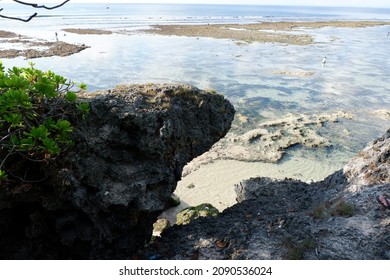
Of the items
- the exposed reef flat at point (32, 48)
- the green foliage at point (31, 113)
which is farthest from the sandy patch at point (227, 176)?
the exposed reef flat at point (32, 48)

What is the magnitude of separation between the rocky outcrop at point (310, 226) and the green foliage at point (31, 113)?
419cm

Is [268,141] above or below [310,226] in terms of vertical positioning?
below

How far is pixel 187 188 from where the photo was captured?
629 inches

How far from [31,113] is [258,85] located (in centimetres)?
2914

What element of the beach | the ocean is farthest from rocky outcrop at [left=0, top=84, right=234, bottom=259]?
the ocean

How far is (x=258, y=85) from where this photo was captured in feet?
106

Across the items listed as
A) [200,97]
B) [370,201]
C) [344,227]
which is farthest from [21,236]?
[370,201]

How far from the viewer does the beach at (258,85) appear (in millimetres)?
17656

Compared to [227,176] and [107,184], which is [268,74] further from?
[107,184]

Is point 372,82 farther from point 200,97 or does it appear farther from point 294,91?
point 200,97

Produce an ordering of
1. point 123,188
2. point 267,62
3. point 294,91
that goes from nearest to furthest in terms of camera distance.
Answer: point 123,188
point 294,91
point 267,62

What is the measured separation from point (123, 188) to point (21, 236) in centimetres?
249

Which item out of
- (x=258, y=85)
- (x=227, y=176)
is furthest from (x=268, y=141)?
(x=258, y=85)

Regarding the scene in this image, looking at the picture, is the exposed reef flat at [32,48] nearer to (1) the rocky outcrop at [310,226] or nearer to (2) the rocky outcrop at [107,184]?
(2) the rocky outcrop at [107,184]
